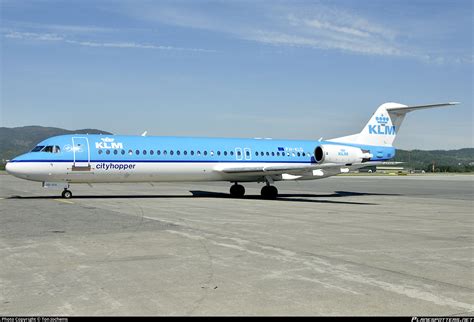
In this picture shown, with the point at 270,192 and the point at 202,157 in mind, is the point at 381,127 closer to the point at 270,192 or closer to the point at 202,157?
the point at 270,192

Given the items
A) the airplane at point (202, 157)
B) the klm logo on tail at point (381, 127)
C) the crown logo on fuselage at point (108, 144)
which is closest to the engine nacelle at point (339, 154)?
the airplane at point (202, 157)

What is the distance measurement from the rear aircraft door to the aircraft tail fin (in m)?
16.2

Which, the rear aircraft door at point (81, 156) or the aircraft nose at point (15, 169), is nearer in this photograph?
the aircraft nose at point (15, 169)

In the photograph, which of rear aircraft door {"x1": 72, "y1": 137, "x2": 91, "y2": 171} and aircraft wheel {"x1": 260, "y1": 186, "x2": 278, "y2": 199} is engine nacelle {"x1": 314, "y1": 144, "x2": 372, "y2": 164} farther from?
rear aircraft door {"x1": 72, "y1": 137, "x2": 91, "y2": 171}

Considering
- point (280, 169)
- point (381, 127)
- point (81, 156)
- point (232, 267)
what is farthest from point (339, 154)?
point (232, 267)

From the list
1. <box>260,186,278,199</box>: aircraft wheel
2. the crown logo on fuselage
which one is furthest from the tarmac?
<box>260,186,278,199</box>: aircraft wheel

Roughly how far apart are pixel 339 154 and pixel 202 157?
7.99 meters

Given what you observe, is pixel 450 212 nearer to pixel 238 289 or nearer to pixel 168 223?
pixel 168 223

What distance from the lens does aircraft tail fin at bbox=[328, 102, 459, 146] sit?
32.6 meters

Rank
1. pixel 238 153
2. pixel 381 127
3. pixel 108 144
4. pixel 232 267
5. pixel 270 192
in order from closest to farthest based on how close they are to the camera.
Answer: pixel 232 267 → pixel 108 144 → pixel 270 192 → pixel 238 153 → pixel 381 127

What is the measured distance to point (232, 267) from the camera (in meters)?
8.33

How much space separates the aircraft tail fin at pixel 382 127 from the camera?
32.6m

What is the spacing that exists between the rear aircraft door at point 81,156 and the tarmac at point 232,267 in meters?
8.97

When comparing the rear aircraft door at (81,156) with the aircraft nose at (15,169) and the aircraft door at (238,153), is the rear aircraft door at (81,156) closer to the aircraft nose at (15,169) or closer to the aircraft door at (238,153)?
the aircraft nose at (15,169)
